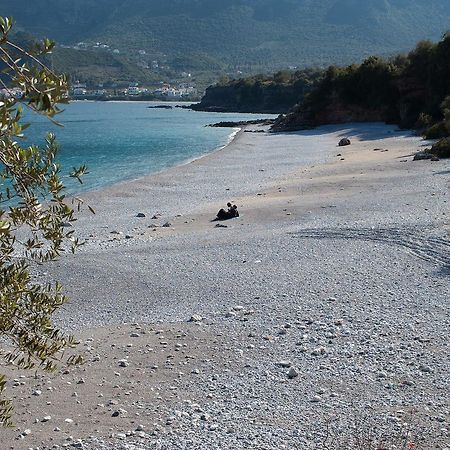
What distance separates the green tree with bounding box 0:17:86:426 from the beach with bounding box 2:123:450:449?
9.00 ft

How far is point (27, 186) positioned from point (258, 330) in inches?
226

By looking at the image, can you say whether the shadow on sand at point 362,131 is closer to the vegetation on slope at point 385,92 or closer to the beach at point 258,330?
the vegetation on slope at point 385,92

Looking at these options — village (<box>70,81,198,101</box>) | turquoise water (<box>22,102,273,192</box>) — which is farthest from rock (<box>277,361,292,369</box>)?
village (<box>70,81,198,101</box>)

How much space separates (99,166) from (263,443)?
32611mm

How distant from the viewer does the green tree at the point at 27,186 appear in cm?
276

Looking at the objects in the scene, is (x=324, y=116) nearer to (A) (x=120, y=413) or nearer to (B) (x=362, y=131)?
(B) (x=362, y=131)

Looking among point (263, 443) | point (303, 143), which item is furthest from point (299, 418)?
point (303, 143)

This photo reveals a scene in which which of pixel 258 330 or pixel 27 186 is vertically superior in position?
pixel 27 186

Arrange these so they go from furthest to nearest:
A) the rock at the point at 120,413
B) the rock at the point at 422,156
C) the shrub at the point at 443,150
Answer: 1. the rock at the point at 422,156
2. the shrub at the point at 443,150
3. the rock at the point at 120,413

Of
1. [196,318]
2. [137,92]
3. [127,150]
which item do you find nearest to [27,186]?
[196,318]

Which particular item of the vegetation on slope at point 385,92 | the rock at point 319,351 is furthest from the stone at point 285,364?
the vegetation on slope at point 385,92

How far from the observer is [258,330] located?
28.0 ft

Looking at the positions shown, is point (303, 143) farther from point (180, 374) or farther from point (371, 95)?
point (180, 374)

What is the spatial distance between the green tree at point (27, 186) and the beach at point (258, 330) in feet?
9.00
